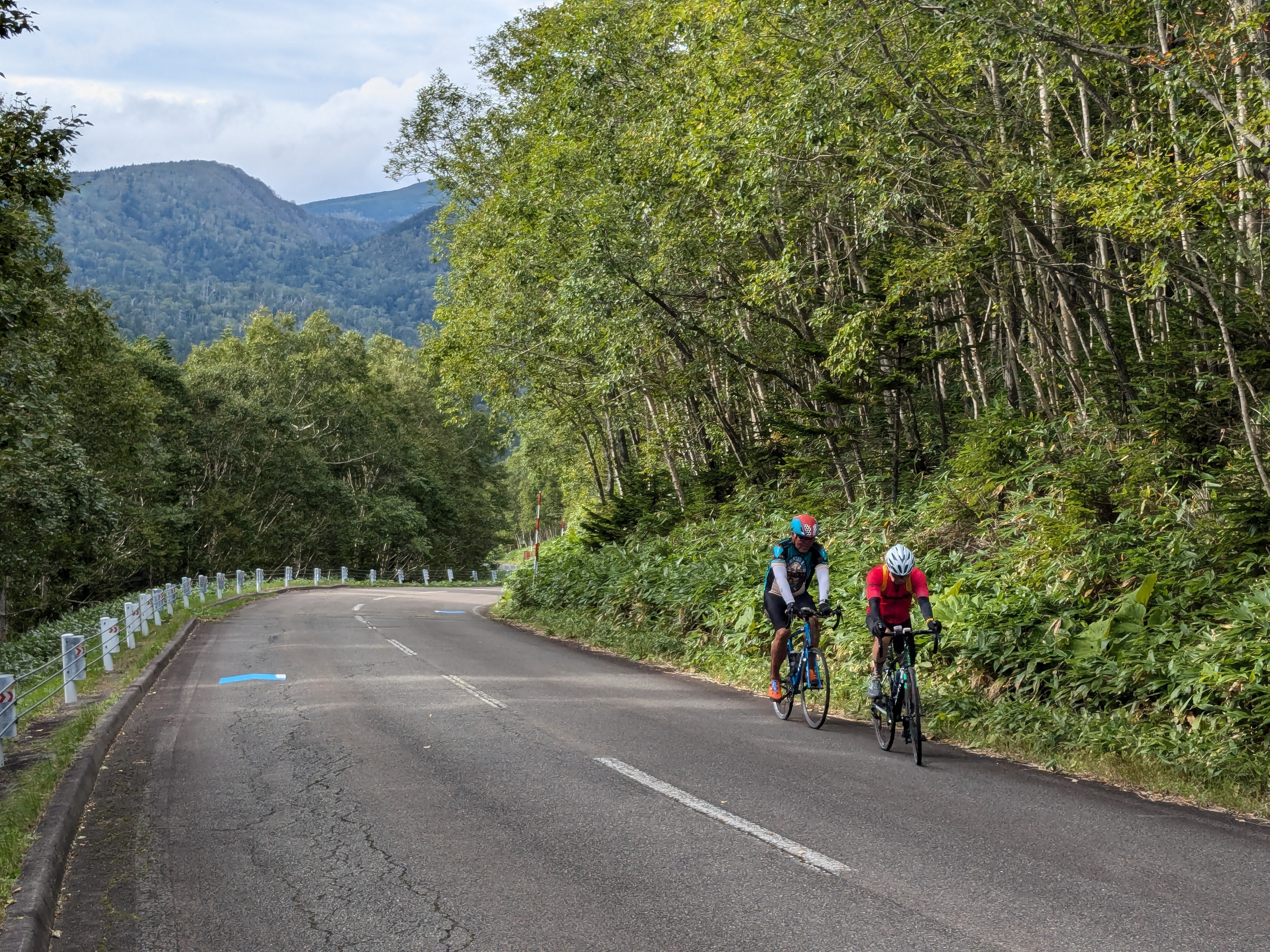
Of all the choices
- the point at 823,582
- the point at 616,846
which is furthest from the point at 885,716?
the point at 616,846

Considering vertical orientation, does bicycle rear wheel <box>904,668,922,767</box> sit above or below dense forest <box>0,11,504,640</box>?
below

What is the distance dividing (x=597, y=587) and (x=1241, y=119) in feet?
46.6

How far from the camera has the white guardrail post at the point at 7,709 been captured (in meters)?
7.89

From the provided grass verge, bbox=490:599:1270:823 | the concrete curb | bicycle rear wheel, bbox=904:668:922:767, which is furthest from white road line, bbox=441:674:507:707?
bicycle rear wheel, bbox=904:668:922:767

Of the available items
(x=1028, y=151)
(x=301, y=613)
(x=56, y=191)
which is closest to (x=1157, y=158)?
(x=1028, y=151)

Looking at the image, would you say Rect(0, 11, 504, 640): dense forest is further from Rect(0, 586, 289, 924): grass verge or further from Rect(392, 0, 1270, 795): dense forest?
Rect(392, 0, 1270, 795): dense forest

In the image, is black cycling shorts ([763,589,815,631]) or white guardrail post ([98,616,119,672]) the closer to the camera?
black cycling shorts ([763,589,815,631])

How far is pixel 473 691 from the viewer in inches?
449

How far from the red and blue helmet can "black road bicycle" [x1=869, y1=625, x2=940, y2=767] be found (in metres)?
1.30

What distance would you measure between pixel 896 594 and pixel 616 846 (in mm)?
3680

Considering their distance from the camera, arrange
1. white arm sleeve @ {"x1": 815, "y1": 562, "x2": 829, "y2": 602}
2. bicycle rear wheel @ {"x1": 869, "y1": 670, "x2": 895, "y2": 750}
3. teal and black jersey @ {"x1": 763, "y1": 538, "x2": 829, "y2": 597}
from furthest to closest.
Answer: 1. teal and black jersey @ {"x1": 763, "y1": 538, "x2": 829, "y2": 597}
2. white arm sleeve @ {"x1": 815, "y1": 562, "x2": 829, "y2": 602}
3. bicycle rear wheel @ {"x1": 869, "y1": 670, "x2": 895, "y2": 750}

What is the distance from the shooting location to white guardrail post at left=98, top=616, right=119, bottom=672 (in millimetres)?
13922

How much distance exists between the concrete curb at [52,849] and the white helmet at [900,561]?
19.8 ft

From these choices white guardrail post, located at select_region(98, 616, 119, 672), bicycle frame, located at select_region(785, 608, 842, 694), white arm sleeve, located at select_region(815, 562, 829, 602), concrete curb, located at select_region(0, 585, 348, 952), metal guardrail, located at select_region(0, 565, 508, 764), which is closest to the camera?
concrete curb, located at select_region(0, 585, 348, 952)
